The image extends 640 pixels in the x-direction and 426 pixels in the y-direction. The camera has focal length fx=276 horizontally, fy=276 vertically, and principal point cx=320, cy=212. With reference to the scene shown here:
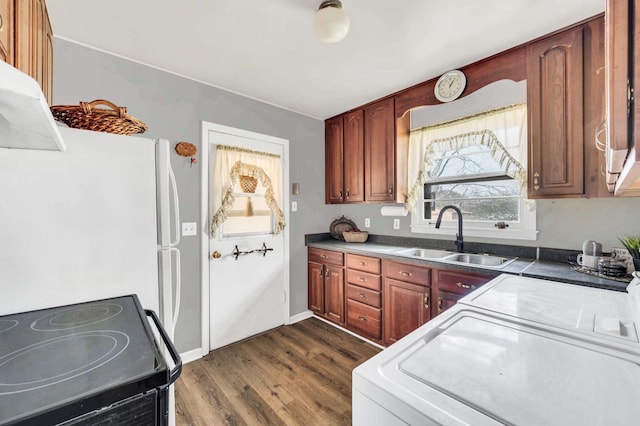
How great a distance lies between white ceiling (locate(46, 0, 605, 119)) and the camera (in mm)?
1553

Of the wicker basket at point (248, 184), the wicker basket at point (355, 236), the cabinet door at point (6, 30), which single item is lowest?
the wicker basket at point (355, 236)

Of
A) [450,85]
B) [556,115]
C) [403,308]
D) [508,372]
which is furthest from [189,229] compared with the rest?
[556,115]

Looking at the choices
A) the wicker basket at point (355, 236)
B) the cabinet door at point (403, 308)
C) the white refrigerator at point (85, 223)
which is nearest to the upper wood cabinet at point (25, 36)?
the white refrigerator at point (85, 223)

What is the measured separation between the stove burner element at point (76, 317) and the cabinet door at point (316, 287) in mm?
2217

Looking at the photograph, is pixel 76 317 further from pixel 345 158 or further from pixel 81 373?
pixel 345 158

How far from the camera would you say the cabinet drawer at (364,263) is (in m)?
2.54

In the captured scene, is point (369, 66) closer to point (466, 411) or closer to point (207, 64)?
point (207, 64)

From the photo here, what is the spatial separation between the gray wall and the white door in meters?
0.12

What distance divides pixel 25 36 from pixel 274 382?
2343 millimetres

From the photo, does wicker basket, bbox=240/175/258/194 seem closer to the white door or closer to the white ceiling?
the white door

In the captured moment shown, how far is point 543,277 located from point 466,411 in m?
1.41

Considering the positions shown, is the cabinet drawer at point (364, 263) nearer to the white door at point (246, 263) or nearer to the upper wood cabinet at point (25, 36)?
the white door at point (246, 263)

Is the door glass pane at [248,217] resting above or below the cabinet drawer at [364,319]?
above

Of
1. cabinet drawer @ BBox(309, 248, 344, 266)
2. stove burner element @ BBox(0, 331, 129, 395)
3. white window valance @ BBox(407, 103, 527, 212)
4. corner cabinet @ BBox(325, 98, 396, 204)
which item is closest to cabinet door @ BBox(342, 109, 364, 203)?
corner cabinet @ BBox(325, 98, 396, 204)
